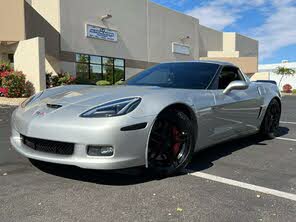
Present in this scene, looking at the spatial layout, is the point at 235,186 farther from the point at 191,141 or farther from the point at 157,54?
the point at 157,54

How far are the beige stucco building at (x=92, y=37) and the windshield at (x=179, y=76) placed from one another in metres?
13.2

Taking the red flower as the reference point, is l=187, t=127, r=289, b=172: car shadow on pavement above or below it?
below

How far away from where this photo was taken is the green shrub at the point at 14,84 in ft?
56.5

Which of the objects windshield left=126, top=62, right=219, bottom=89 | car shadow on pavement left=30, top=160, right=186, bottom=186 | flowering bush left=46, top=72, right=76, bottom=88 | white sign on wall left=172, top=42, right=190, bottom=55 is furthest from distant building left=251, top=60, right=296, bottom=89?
car shadow on pavement left=30, top=160, right=186, bottom=186

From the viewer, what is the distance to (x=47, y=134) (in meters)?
3.81

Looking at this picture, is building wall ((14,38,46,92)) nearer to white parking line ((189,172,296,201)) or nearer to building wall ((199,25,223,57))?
white parking line ((189,172,296,201))

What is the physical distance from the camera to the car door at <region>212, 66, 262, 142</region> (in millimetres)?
5129

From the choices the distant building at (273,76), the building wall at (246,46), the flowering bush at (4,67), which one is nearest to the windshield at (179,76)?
the flowering bush at (4,67)

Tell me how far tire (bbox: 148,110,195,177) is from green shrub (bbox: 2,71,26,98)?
14.3m

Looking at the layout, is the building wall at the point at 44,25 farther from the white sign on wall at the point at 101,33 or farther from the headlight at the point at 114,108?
the headlight at the point at 114,108

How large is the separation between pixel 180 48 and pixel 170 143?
2840 centimetres

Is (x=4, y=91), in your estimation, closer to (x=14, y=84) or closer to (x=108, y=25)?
(x=14, y=84)

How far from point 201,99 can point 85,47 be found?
752 inches

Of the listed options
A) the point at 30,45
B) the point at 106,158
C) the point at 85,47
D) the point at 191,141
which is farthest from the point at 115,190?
Answer: the point at 85,47
